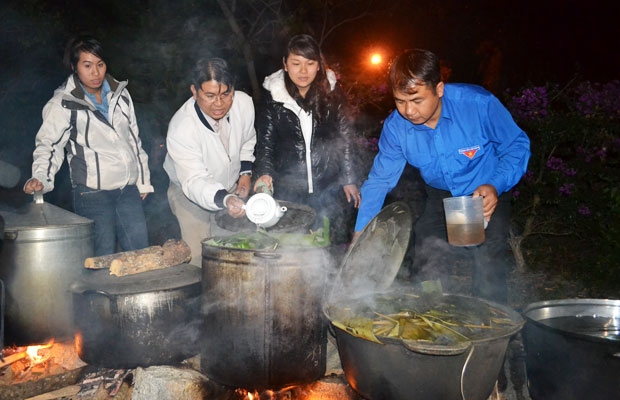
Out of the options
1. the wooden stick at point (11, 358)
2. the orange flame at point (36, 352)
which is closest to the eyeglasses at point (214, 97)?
the orange flame at point (36, 352)

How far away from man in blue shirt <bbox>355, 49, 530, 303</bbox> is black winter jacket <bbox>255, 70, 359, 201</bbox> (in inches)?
39.9

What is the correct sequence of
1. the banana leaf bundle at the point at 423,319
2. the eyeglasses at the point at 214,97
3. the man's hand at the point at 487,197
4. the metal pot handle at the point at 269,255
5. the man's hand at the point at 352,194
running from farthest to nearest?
the man's hand at the point at 352,194, the eyeglasses at the point at 214,97, the metal pot handle at the point at 269,255, the man's hand at the point at 487,197, the banana leaf bundle at the point at 423,319

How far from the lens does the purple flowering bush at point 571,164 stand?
6.89 m

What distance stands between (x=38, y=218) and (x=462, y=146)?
3.78 metres

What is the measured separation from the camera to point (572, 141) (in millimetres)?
7168

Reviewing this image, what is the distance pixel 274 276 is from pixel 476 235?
55.2 inches

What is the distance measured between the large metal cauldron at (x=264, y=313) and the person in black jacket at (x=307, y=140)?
4.54ft

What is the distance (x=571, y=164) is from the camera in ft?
23.3

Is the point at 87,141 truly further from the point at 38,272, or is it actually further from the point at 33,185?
the point at 38,272

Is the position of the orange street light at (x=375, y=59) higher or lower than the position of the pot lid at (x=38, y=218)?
higher

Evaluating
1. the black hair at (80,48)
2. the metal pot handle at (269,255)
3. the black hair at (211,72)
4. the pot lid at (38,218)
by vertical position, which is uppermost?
the black hair at (80,48)

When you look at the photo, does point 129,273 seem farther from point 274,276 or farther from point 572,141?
point 572,141

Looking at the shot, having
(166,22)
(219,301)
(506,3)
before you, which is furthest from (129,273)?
(506,3)

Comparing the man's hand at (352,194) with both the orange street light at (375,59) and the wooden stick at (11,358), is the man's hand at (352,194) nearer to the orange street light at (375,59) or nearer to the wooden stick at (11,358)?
the wooden stick at (11,358)
